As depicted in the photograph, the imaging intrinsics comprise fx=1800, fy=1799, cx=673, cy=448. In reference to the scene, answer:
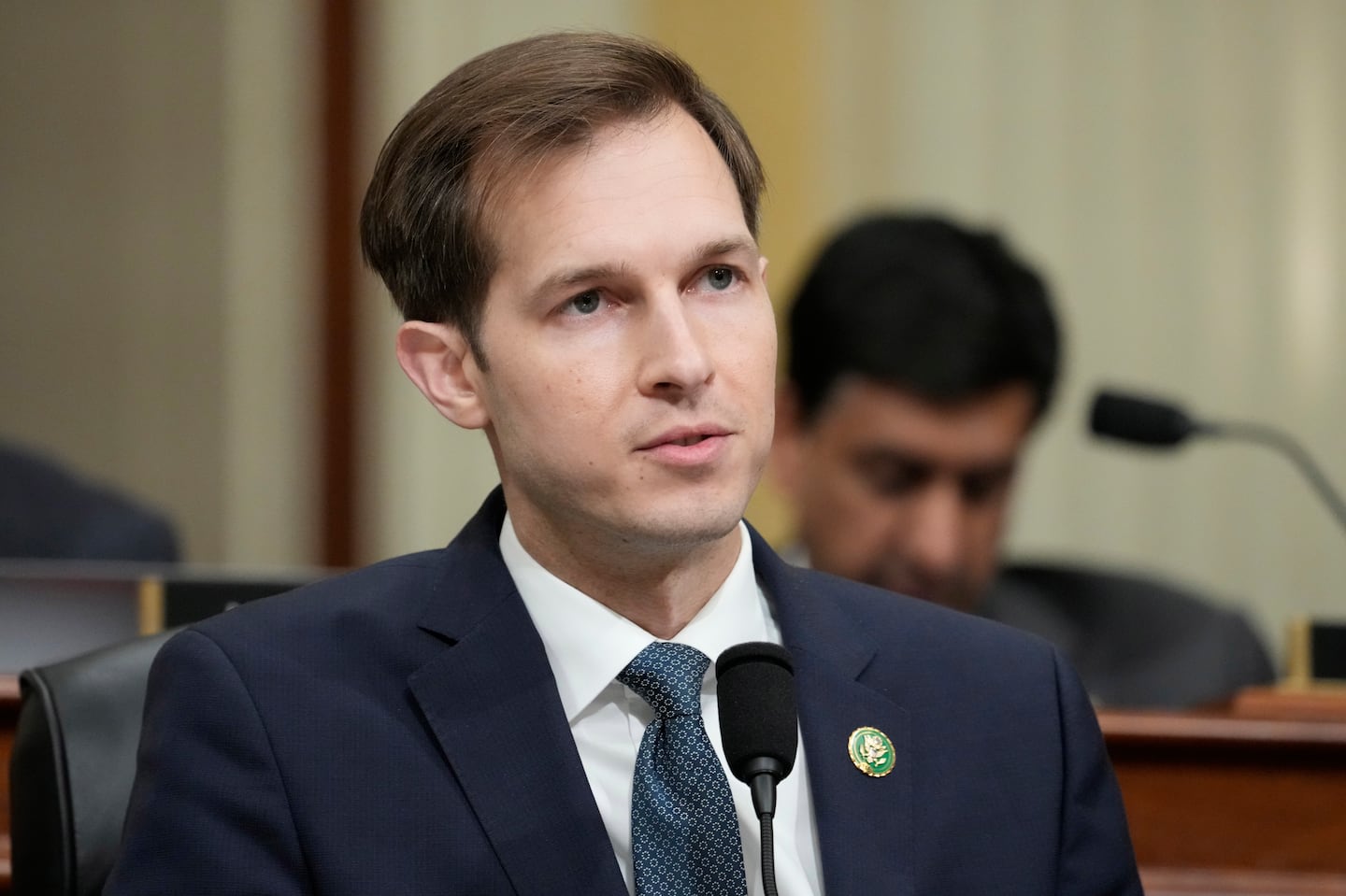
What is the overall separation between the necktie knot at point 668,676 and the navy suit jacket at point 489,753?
0.08 meters

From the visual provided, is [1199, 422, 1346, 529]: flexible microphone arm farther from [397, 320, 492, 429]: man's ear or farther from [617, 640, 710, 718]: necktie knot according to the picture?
[397, 320, 492, 429]: man's ear

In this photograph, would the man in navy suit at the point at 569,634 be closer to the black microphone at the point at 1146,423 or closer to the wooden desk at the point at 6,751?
the wooden desk at the point at 6,751

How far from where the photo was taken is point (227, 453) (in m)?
4.81

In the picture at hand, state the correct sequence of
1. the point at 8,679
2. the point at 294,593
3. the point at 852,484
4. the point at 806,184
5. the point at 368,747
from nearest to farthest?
1. the point at 368,747
2. the point at 294,593
3. the point at 8,679
4. the point at 852,484
5. the point at 806,184

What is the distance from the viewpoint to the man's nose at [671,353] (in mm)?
1498

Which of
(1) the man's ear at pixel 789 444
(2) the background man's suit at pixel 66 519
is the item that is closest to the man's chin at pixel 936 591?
(1) the man's ear at pixel 789 444

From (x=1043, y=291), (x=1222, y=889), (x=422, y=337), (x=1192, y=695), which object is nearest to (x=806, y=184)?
(x=1043, y=291)

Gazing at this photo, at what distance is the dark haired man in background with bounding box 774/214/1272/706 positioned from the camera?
10.6ft

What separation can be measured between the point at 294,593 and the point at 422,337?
0.26 meters

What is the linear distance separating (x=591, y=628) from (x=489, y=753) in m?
0.15

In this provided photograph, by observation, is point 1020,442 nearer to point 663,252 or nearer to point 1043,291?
point 1043,291

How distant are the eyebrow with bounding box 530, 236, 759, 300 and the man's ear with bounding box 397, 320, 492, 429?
13 cm

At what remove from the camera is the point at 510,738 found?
1.55 m

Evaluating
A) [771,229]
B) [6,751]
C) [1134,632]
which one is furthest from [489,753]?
[771,229]
